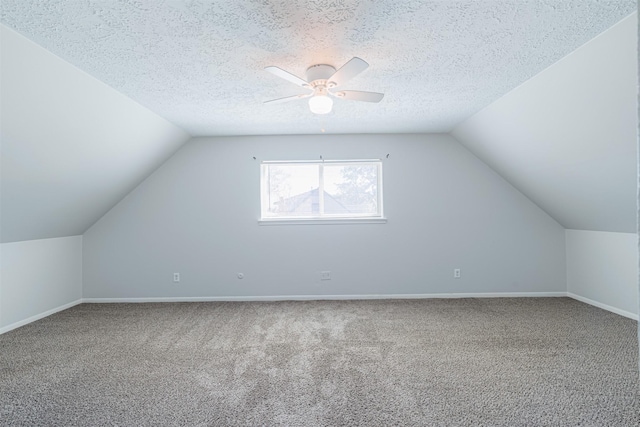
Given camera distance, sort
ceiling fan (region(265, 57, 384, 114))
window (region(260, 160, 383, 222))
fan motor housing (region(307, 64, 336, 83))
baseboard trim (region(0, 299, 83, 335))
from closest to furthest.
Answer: ceiling fan (region(265, 57, 384, 114)) → fan motor housing (region(307, 64, 336, 83)) → baseboard trim (region(0, 299, 83, 335)) → window (region(260, 160, 383, 222))

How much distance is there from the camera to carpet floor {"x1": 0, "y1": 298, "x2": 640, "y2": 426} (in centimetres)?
182

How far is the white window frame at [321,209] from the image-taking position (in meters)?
4.15

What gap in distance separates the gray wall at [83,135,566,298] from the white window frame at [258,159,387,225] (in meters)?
0.08

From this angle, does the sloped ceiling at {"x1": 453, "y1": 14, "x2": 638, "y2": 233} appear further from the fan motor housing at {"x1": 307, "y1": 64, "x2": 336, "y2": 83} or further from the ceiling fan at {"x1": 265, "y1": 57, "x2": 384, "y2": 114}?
the fan motor housing at {"x1": 307, "y1": 64, "x2": 336, "y2": 83}

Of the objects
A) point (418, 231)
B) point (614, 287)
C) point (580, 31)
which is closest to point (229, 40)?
point (580, 31)

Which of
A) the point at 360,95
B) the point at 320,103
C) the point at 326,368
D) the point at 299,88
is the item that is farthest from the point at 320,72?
the point at 326,368

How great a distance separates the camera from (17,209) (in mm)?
2865

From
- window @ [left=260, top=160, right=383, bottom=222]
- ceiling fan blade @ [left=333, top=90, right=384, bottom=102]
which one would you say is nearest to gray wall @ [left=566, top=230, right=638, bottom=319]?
window @ [left=260, top=160, right=383, bottom=222]

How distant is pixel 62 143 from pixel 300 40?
2170 millimetres

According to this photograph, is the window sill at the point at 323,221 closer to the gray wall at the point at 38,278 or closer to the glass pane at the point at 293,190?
the glass pane at the point at 293,190

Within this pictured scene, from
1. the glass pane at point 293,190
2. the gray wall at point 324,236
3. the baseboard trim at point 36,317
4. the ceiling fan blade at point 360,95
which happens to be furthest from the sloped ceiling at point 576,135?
the baseboard trim at point 36,317

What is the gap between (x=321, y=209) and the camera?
4297mm

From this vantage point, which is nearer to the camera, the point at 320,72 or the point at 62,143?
the point at 320,72

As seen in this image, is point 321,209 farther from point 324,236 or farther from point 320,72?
point 320,72
